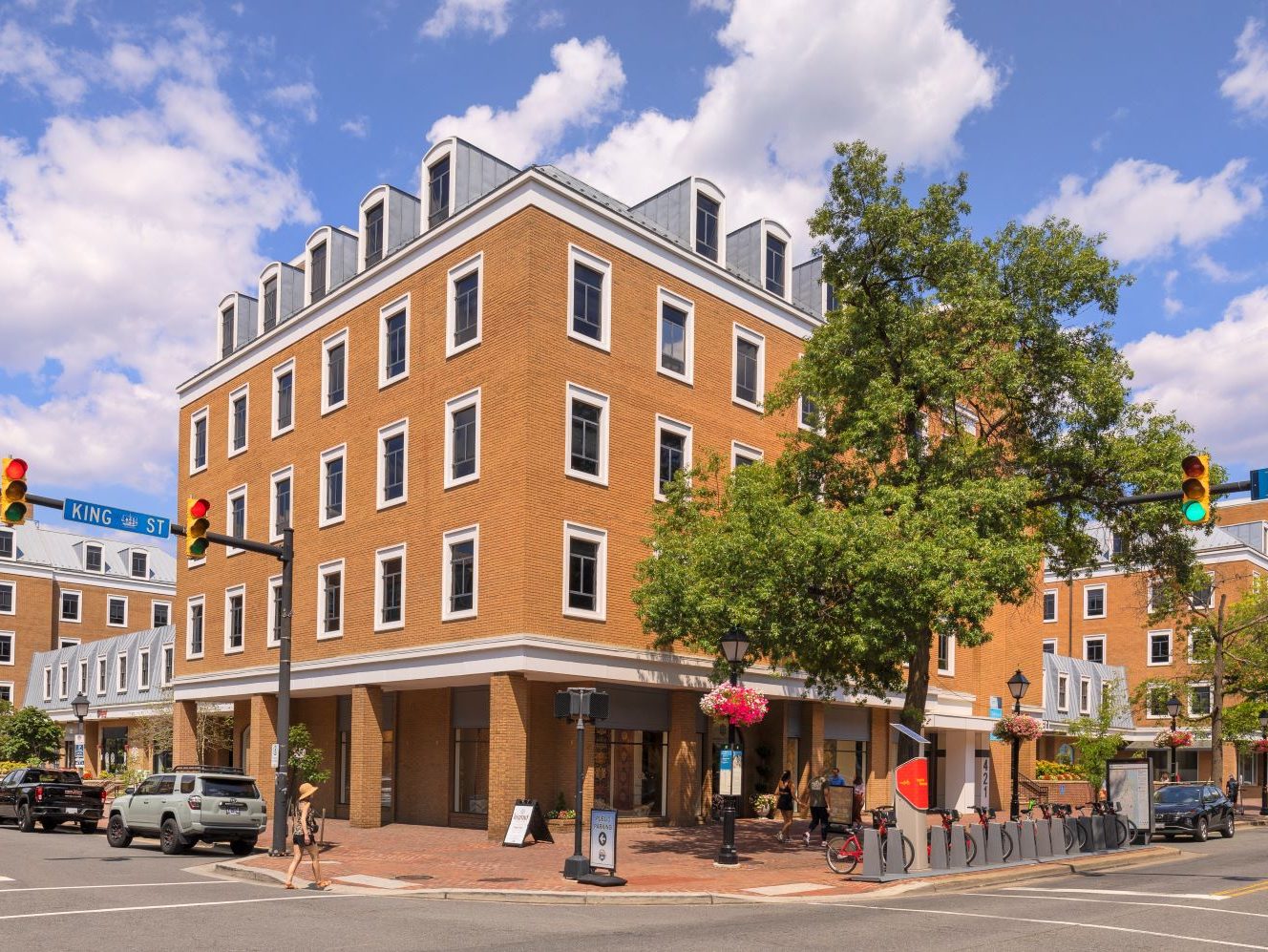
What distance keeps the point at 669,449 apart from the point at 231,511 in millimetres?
17390

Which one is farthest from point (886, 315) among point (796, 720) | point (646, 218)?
point (796, 720)

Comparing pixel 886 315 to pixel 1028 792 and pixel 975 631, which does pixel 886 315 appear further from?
pixel 1028 792

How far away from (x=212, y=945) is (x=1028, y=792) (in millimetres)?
43489

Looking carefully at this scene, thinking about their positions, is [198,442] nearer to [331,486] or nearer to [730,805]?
[331,486]

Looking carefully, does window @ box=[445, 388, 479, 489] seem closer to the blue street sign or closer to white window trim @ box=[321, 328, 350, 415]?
white window trim @ box=[321, 328, 350, 415]

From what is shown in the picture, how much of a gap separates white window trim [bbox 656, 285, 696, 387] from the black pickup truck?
19.0 meters

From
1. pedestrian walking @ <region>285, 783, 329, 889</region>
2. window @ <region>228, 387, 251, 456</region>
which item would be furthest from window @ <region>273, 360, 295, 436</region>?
pedestrian walking @ <region>285, 783, 329, 889</region>

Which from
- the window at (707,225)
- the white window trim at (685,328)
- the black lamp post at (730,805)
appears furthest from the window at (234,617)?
the black lamp post at (730,805)

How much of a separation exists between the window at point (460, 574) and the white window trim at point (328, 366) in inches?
305

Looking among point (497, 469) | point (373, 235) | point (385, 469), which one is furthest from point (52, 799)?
point (373, 235)

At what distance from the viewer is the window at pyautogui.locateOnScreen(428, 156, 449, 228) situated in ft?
110

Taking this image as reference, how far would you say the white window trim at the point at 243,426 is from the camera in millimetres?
41875

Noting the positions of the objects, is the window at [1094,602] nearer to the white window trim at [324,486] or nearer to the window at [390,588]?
the white window trim at [324,486]

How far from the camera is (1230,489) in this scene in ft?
56.7
